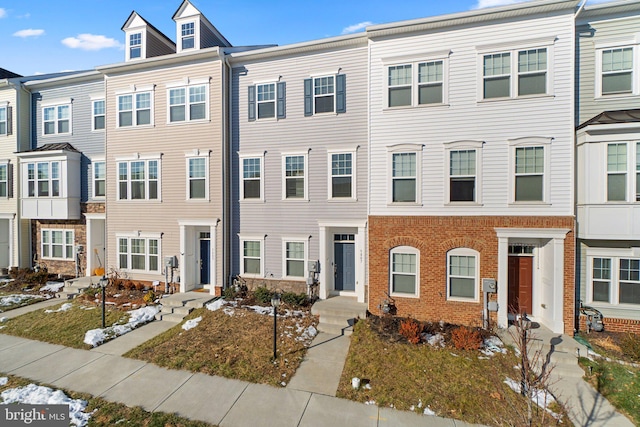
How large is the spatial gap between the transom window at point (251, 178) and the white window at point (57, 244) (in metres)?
10.4

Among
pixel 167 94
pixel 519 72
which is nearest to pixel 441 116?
pixel 519 72

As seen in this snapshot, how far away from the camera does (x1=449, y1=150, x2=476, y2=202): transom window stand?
9.62m

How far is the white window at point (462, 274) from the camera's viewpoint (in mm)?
9578

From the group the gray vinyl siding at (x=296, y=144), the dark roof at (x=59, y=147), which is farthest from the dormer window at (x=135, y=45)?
the dark roof at (x=59, y=147)

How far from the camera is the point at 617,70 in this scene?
9336 millimetres

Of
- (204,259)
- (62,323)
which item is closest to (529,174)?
(204,259)

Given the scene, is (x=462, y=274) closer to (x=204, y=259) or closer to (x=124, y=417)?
(x=124, y=417)

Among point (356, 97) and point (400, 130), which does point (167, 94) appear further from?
point (400, 130)

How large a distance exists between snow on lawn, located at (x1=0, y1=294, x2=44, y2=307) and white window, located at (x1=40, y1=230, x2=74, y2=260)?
271cm

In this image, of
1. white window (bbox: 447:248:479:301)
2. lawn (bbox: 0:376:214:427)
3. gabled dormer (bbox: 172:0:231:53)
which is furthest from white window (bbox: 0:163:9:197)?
white window (bbox: 447:248:479:301)

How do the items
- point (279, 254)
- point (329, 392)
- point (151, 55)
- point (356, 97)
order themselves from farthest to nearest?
1. point (151, 55)
2. point (279, 254)
3. point (356, 97)
4. point (329, 392)

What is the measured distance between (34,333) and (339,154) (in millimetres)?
12036

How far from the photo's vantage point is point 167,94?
13.0m

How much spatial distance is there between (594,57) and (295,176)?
1070 cm
